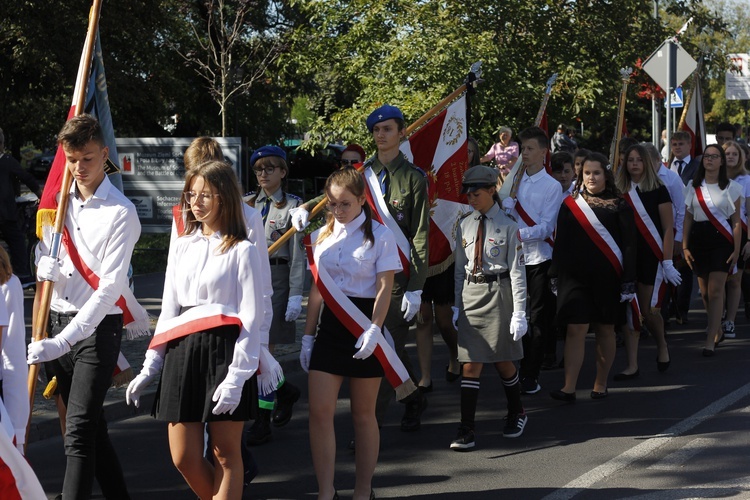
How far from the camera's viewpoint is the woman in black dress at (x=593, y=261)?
768cm

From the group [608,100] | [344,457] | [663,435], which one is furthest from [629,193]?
[608,100]

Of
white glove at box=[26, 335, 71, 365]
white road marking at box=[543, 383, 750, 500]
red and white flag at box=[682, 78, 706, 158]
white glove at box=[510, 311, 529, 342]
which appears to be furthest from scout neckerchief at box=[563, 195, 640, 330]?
red and white flag at box=[682, 78, 706, 158]

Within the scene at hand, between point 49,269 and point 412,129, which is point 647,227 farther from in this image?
point 49,269

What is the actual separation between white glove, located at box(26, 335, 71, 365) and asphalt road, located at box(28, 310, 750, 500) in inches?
56.4

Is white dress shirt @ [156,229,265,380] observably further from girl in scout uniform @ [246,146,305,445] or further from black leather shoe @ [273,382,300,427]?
black leather shoe @ [273,382,300,427]

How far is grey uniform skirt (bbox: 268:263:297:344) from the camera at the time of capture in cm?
705

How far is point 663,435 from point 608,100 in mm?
12166

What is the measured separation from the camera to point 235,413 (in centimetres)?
434

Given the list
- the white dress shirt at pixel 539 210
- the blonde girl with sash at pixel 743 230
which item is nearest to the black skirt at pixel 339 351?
the white dress shirt at pixel 539 210

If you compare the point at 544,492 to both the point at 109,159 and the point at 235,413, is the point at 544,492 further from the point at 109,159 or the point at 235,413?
the point at 109,159

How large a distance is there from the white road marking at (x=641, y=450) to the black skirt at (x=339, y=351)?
120 centimetres

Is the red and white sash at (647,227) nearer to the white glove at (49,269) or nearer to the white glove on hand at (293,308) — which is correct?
the white glove on hand at (293,308)

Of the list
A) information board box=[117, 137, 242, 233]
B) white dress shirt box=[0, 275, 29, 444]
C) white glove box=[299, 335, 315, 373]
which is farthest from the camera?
information board box=[117, 137, 242, 233]

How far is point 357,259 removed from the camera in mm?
5277
